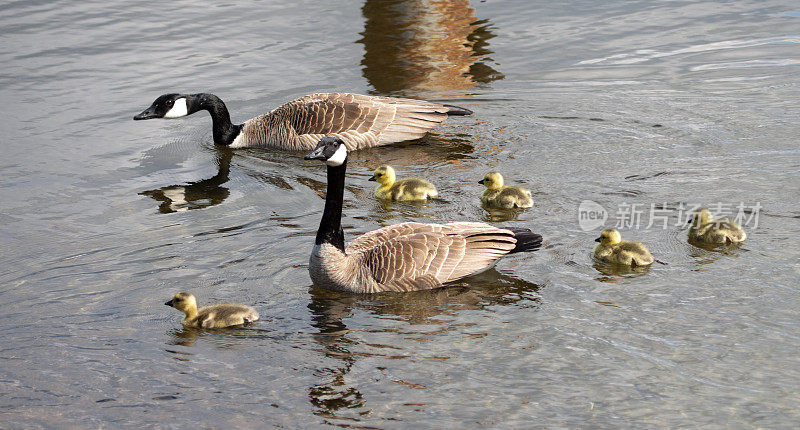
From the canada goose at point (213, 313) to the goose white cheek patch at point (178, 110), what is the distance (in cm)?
629

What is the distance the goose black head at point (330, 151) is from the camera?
26.6ft

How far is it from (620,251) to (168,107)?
7536 mm

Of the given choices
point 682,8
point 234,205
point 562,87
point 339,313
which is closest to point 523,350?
point 339,313

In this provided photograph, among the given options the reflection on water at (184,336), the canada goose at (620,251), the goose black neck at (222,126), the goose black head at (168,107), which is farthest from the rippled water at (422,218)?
the goose black head at (168,107)

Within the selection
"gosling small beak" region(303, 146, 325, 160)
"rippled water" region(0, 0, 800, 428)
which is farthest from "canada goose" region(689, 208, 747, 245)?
"gosling small beak" region(303, 146, 325, 160)

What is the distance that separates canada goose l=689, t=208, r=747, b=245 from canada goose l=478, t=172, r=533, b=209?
1.86 m

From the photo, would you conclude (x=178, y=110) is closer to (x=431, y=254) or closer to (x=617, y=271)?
(x=431, y=254)

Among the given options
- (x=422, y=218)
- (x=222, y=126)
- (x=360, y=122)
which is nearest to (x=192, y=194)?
(x=222, y=126)

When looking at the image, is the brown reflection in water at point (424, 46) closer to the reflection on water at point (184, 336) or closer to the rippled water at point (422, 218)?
the rippled water at point (422, 218)

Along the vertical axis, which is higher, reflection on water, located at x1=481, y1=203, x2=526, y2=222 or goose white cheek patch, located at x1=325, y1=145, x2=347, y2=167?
goose white cheek patch, located at x1=325, y1=145, x2=347, y2=167

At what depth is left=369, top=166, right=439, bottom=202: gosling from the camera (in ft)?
33.9

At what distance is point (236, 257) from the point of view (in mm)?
8953

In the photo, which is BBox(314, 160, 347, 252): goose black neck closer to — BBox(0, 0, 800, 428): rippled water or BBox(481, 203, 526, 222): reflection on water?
BBox(0, 0, 800, 428): rippled water

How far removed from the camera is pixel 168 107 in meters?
13.3
